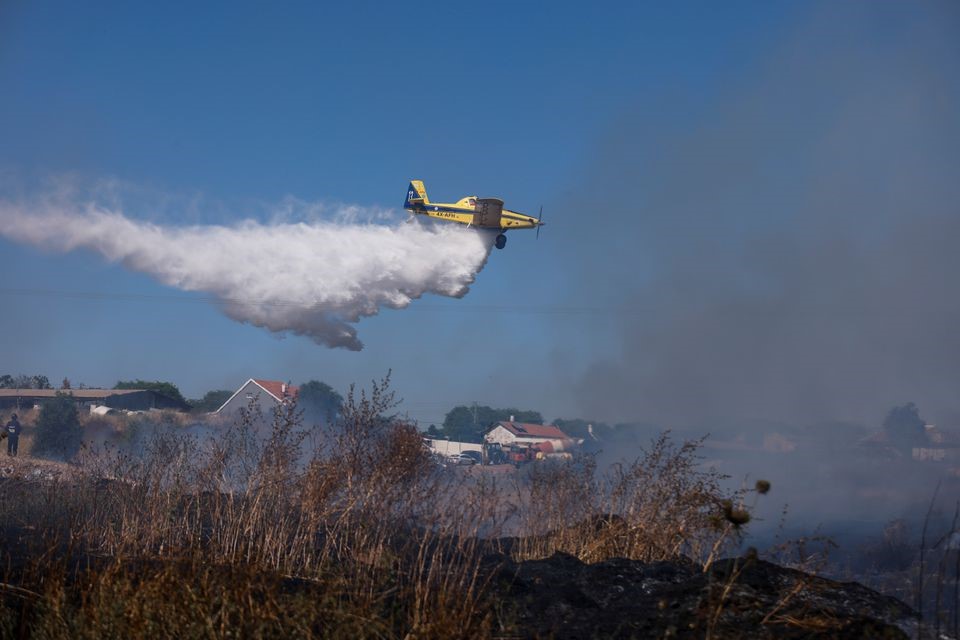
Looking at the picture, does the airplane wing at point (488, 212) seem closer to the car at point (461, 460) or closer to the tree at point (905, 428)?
the car at point (461, 460)

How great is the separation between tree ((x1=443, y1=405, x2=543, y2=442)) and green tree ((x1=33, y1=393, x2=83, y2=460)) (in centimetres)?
3430

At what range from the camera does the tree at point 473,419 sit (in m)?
73.2

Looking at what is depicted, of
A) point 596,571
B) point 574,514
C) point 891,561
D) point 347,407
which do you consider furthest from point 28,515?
point 891,561

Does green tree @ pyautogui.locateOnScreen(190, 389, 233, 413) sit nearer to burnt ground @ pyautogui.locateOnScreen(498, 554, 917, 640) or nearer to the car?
the car

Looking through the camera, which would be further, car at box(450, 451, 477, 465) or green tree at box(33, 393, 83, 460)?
green tree at box(33, 393, 83, 460)

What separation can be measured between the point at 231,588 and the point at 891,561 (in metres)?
20.4

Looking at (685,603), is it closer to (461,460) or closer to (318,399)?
(461,460)

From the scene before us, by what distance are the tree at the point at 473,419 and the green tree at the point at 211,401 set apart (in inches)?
769

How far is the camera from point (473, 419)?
7888 centimetres

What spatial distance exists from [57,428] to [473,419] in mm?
43169

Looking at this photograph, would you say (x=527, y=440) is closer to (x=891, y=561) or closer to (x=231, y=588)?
(x=891, y=561)

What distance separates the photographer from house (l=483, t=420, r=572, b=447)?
2169 inches

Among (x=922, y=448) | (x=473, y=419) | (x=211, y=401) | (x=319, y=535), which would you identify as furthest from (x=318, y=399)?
(x=319, y=535)

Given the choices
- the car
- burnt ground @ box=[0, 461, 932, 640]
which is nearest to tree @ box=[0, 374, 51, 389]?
the car
